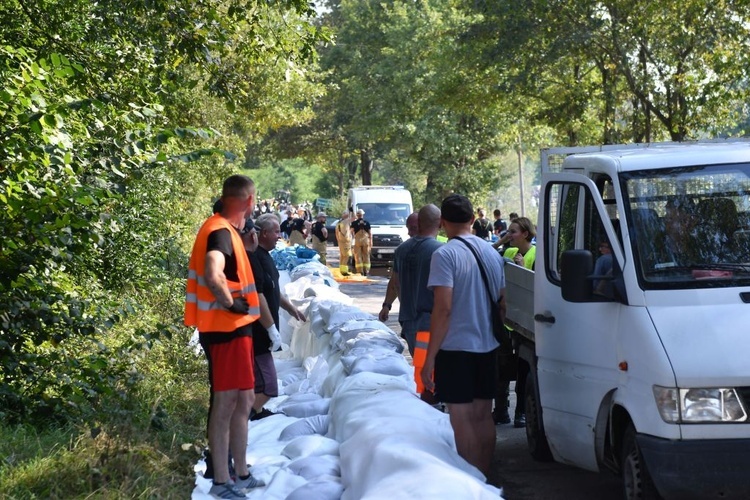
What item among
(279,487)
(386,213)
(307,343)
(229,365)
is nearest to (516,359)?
(279,487)

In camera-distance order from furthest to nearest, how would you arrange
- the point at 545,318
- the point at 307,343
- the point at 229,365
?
the point at 307,343, the point at 545,318, the point at 229,365

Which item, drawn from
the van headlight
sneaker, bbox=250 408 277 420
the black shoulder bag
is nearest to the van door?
the black shoulder bag

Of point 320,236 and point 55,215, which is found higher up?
point 55,215

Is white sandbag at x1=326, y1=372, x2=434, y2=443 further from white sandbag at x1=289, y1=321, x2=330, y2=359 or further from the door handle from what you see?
white sandbag at x1=289, y1=321, x2=330, y2=359

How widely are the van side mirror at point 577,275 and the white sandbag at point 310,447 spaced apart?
200cm

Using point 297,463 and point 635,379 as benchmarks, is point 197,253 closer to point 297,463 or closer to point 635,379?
point 297,463

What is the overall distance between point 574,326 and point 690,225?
34.0 inches

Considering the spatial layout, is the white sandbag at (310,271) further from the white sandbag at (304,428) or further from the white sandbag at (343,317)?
the white sandbag at (304,428)

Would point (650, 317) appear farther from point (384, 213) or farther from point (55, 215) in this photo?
point (384, 213)

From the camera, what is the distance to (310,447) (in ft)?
24.5

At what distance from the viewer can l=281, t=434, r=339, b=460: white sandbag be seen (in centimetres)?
735

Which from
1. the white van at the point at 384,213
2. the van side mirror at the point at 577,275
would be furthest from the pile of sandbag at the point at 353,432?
the white van at the point at 384,213

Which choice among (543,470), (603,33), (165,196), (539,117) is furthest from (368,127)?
(543,470)

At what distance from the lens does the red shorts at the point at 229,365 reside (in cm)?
657
